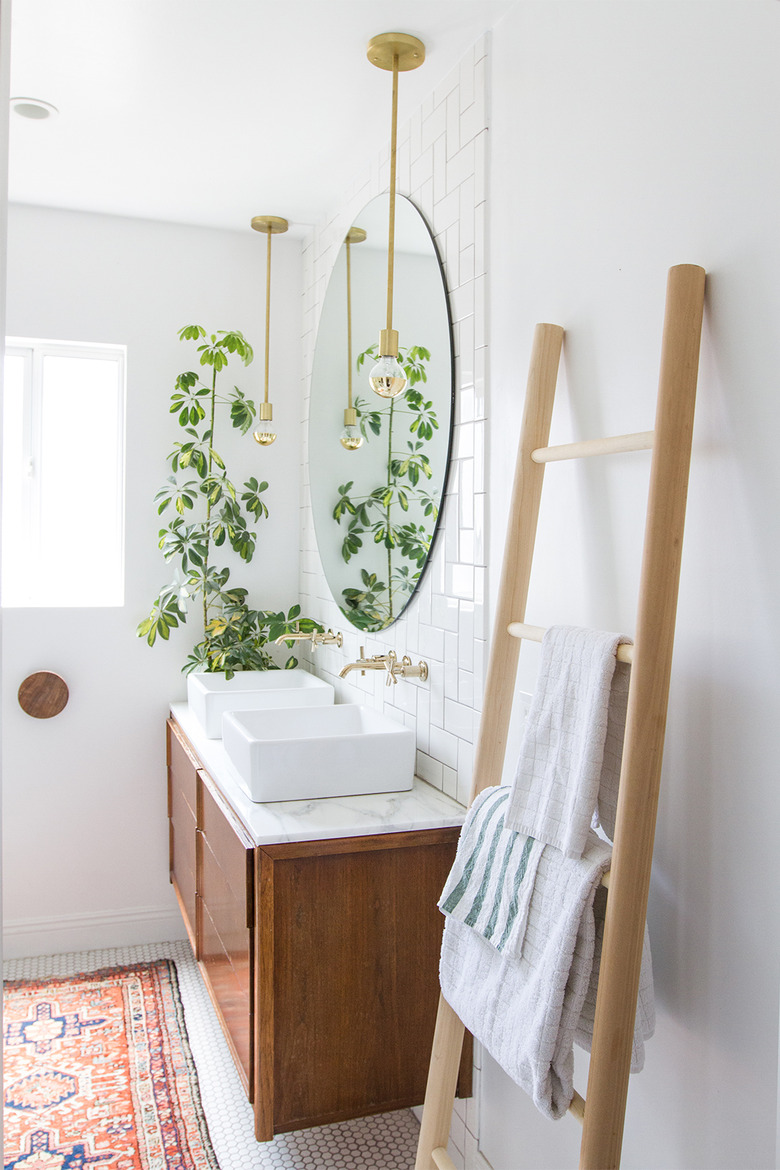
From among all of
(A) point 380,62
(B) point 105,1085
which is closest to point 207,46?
(A) point 380,62

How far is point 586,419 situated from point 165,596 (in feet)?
6.44

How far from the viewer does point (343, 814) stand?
6.45 ft

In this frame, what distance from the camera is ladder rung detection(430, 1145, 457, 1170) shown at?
157cm

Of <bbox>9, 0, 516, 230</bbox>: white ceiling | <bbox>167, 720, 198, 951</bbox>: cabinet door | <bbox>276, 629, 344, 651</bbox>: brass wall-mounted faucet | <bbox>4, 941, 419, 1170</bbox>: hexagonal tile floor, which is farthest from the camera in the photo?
<bbox>276, 629, 344, 651</bbox>: brass wall-mounted faucet

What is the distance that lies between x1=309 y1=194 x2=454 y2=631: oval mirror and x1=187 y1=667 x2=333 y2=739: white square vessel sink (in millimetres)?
329

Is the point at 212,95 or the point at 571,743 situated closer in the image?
the point at 571,743

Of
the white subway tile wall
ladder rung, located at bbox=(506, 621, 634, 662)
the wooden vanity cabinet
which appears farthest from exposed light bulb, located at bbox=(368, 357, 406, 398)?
the wooden vanity cabinet

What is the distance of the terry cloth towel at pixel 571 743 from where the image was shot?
4.23 ft

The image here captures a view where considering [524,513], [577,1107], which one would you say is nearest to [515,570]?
[524,513]

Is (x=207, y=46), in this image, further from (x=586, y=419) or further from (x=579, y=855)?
(x=579, y=855)

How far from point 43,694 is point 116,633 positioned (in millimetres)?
319

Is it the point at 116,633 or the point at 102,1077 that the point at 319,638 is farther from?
the point at 102,1077

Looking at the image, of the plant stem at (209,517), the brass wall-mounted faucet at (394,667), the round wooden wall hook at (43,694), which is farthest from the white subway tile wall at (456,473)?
the round wooden wall hook at (43,694)

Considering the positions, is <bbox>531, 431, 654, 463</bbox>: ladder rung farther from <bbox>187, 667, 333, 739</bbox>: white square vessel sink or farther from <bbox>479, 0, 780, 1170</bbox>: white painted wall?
<bbox>187, 667, 333, 739</bbox>: white square vessel sink
